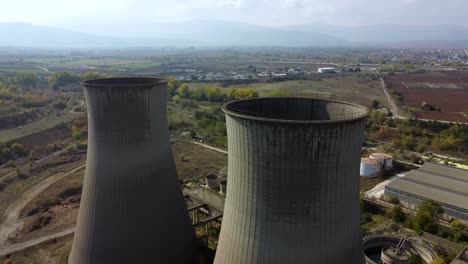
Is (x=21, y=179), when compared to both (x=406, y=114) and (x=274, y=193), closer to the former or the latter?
(x=274, y=193)

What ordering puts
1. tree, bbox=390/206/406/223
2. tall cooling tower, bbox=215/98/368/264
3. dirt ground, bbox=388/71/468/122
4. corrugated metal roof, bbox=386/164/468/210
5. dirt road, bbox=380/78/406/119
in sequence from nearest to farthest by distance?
tall cooling tower, bbox=215/98/368/264 < tree, bbox=390/206/406/223 < corrugated metal roof, bbox=386/164/468/210 < dirt road, bbox=380/78/406/119 < dirt ground, bbox=388/71/468/122

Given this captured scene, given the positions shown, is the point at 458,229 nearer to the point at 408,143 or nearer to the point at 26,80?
the point at 408,143

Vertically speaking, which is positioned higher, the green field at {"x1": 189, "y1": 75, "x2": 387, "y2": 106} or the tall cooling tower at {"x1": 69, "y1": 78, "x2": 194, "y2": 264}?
the tall cooling tower at {"x1": 69, "y1": 78, "x2": 194, "y2": 264}

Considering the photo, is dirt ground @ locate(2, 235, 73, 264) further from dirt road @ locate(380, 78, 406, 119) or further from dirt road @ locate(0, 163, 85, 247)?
dirt road @ locate(380, 78, 406, 119)

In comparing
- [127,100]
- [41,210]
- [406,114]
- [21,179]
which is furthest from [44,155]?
[406,114]

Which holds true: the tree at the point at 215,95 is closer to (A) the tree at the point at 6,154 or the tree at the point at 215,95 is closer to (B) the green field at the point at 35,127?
(B) the green field at the point at 35,127

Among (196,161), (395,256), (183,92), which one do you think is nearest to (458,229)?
(395,256)

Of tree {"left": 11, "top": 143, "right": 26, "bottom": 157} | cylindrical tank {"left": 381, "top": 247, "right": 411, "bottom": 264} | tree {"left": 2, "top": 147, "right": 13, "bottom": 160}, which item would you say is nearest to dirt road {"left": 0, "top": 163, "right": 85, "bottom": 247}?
tree {"left": 2, "top": 147, "right": 13, "bottom": 160}

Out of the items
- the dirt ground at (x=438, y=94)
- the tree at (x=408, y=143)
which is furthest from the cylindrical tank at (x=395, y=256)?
the dirt ground at (x=438, y=94)
